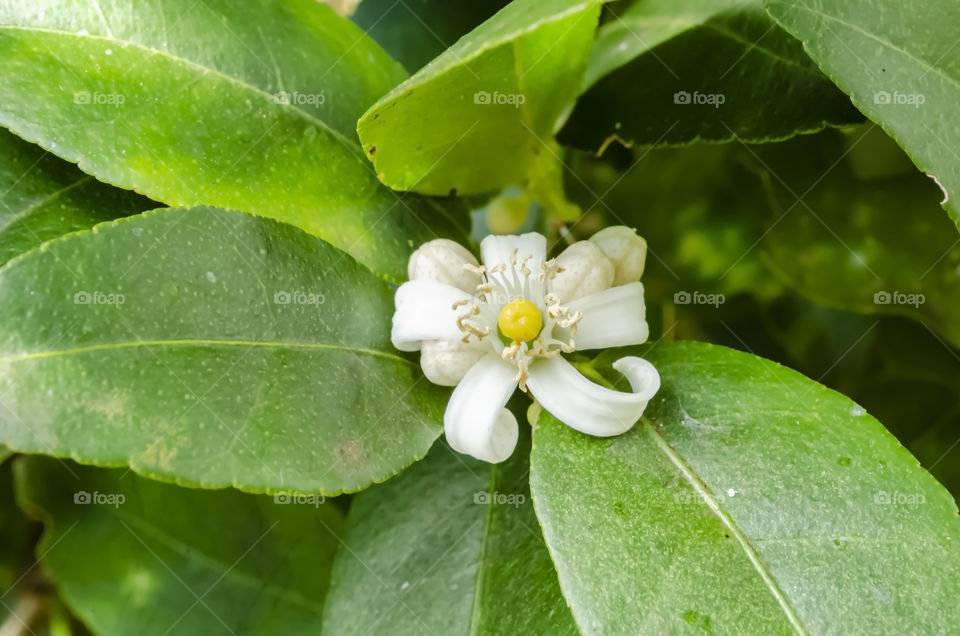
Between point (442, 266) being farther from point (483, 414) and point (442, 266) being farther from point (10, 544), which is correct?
point (10, 544)

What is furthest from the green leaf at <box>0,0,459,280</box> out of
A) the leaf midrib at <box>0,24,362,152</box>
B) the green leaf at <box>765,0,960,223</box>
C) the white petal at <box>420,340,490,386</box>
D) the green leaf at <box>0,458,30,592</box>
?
the green leaf at <box>0,458,30,592</box>

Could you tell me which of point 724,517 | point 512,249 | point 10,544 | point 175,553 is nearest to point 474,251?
point 512,249

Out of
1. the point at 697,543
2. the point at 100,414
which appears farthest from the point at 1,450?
the point at 697,543

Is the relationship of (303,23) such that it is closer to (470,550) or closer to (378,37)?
(378,37)

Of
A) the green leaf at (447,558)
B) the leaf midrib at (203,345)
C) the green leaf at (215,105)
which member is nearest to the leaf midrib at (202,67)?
the green leaf at (215,105)

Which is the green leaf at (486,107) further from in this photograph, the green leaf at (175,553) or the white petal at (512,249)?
the green leaf at (175,553)

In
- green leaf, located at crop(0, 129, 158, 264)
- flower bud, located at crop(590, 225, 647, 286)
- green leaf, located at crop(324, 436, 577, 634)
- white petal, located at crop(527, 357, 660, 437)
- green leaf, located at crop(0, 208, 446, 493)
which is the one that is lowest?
green leaf, located at crop(324, 436, 577, 634)

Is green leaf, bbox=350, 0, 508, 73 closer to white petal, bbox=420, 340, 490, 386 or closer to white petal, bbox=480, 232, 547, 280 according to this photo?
white petal, bbox=480, 232, 547, 280
